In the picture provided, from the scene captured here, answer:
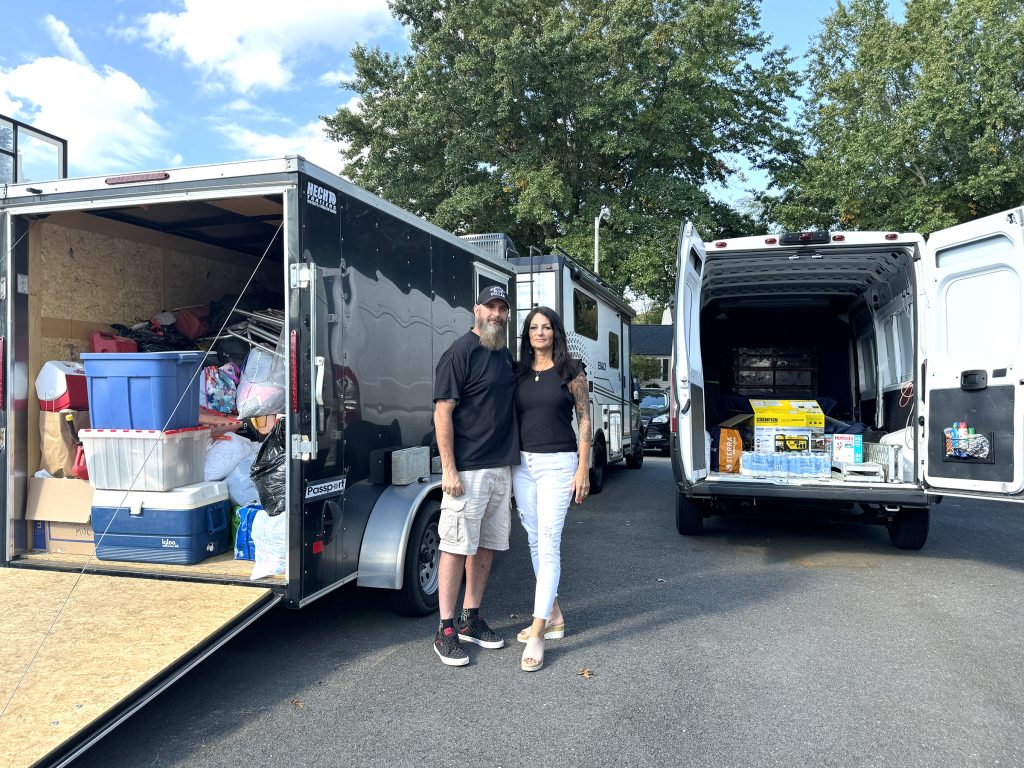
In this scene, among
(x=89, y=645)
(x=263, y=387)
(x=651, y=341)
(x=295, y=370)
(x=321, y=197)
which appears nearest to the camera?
(x=89, y=645)

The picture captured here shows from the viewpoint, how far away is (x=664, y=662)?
3.89 m

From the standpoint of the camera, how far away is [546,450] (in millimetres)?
3896

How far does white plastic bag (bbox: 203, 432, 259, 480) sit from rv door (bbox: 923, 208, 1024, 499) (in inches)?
195

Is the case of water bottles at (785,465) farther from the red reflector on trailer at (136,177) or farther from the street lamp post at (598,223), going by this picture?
the street lamp post at (598,223)

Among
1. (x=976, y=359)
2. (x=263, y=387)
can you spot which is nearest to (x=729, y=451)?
(x=976, y=359)

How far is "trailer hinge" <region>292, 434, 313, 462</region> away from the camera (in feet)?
11.9

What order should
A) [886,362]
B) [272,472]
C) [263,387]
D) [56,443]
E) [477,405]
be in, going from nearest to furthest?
1. [477,405]
2. [272,472]
3. [56,443]
4. [263,387]
5. [886,362]

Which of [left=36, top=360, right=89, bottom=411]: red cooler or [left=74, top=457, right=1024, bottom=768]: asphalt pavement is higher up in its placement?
[left=36, top=360, right=89, bottom=411]: red cooler

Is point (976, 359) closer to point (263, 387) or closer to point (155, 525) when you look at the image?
point (263, 387)

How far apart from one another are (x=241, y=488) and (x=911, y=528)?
219 inches

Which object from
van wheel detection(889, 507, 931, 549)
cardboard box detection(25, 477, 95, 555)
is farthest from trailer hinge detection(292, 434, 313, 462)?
van wheel detection(889, 507, 931, 549)

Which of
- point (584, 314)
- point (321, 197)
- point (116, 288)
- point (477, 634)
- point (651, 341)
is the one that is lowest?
point (477, 634)

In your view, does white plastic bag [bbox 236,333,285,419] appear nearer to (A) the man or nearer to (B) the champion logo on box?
(B) the champion logo on box

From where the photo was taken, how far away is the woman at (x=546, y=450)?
153 inches
